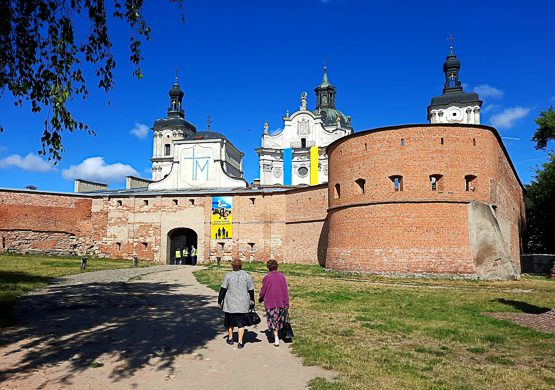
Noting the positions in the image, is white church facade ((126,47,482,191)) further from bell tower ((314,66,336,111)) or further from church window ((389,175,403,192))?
church window ((389,175,403,192))

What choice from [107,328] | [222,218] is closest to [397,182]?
[222,218]

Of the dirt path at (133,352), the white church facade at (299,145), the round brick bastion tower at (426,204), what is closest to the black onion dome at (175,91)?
the white church facade at (299,145)

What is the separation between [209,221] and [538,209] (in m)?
26.6

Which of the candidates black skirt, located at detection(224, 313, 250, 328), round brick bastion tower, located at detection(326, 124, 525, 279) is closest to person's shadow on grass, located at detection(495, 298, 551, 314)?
black skirt, located at detection(224, 313, 250, 328)

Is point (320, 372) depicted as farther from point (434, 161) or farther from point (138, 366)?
point (434, 161)

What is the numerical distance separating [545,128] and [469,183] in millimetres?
15456

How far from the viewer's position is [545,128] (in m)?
30.3

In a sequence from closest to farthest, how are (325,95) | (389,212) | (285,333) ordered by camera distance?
(285,333)
(389,212)
(325,95)

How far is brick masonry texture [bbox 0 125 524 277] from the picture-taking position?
18.6 meters

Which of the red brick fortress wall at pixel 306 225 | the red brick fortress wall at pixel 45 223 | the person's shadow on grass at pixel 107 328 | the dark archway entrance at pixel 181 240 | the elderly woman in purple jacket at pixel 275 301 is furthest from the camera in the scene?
the dark archway entrance at pixel 181 240

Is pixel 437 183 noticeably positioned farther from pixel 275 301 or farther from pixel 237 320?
pixel 237 320

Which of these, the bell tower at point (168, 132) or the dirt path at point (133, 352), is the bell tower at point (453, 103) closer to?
the bell tower at point (168, 132)

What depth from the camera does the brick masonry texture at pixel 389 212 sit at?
1856 cm

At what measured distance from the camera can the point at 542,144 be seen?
104 feet
